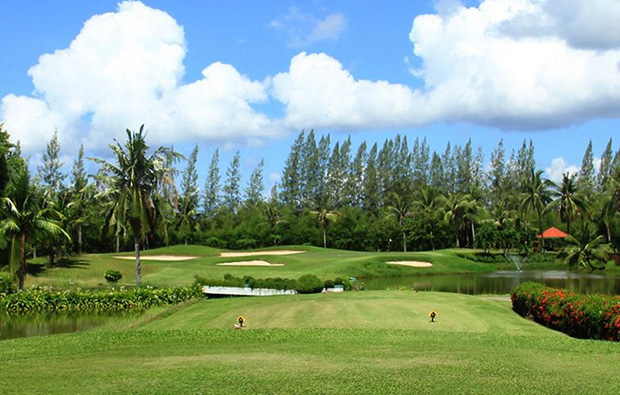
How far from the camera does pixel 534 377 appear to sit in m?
12.9

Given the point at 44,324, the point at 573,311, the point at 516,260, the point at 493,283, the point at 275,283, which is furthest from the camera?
the point at 516,260

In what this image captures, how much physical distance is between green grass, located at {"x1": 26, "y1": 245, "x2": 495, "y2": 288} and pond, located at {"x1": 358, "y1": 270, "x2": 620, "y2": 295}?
368cm

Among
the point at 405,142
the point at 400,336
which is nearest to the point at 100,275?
the point at 400,336

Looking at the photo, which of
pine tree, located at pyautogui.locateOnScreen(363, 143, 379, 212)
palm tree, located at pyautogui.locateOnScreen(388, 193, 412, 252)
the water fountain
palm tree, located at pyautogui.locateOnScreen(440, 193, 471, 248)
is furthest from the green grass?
pine tree, located at pyautogui.locateOnScreen(363, 143, 379, 212)

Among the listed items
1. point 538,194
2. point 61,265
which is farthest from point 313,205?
point 61,265

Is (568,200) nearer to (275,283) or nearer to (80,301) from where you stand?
(275,283)

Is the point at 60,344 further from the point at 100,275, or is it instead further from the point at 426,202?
the point at 426,202

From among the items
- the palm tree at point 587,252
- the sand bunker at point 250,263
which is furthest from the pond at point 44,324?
the palm tree at point 587,252

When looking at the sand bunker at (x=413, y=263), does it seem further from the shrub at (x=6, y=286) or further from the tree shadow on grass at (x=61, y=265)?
the shrub at (x=6, y=286)

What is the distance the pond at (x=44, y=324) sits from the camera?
2577cm

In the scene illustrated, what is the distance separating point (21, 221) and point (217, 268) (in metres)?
21.5

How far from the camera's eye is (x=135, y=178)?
38.3m

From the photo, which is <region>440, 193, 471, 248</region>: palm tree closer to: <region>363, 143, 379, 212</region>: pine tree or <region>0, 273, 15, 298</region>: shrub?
<region>363, 143, 379, 212</region>: pine tree

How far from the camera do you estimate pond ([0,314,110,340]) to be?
25.8 m
